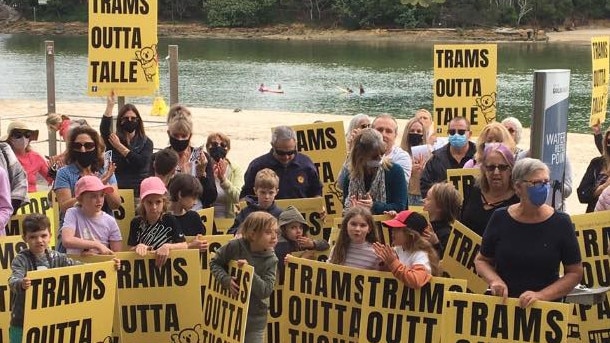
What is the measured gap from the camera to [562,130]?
7.07 metres

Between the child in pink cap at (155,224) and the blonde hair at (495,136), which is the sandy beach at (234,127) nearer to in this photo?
the blonde hair at (495,136)

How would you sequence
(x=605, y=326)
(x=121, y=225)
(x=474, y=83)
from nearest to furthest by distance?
(x=605, y=326)
(x=121, y=225)
(x=474, y=83)

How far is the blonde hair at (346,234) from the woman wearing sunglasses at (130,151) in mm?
2579

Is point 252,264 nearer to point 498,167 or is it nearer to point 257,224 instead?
point 257,224

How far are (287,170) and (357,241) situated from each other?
1632 millimetres

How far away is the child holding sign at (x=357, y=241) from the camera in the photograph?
7066 millimetres

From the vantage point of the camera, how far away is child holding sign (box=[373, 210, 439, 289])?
258 inches

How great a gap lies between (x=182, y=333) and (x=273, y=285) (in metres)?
0.85

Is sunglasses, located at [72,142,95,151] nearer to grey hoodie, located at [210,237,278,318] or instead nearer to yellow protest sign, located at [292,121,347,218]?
grey hoodie, located at [210,237,278,318]

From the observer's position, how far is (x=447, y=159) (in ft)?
30.7

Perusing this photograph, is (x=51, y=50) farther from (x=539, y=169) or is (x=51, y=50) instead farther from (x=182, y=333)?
(x=539, y=169)

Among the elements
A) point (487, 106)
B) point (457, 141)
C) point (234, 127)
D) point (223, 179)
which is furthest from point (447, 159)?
point (234, 127)

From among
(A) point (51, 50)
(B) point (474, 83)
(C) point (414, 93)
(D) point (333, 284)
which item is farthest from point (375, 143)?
(C) point (414, 93)

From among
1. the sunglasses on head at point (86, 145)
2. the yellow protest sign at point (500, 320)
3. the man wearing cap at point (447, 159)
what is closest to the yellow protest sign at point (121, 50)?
the sunglasses on head at point (86, 145)
